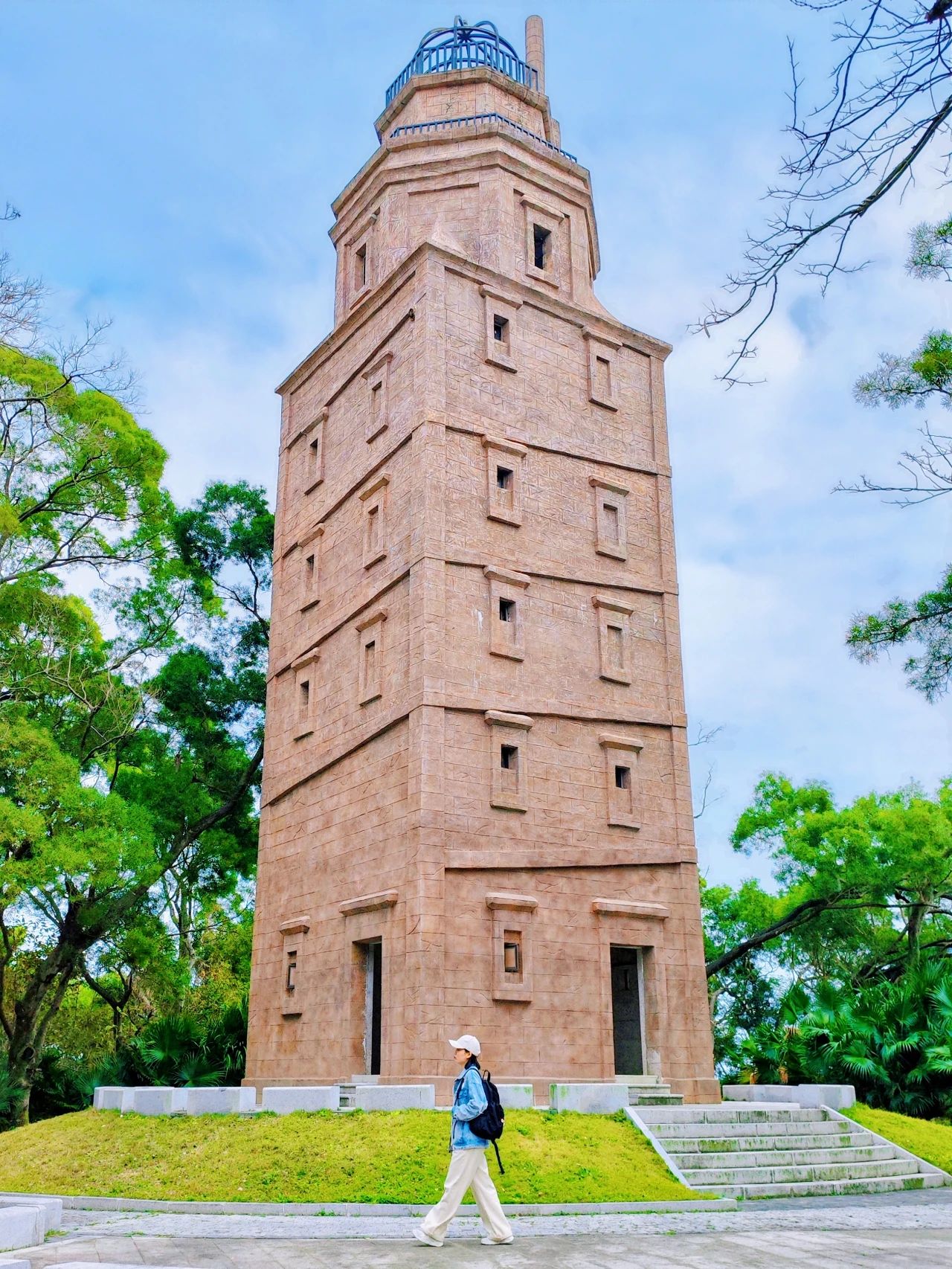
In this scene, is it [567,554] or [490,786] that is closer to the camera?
[490,786]

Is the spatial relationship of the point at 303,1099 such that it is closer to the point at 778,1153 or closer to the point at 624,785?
the point at 778,1153

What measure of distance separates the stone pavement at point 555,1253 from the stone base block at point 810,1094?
236 inches

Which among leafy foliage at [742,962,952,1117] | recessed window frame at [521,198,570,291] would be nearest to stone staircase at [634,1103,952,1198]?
leafy foliage at [742,962,952,1117]

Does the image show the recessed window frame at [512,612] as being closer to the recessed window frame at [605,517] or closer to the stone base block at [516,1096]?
the recessed window frame at [605,517]

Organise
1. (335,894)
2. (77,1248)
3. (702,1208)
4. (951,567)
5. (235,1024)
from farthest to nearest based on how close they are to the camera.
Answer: (235,1024), (335,894), (951,567), (702,1208), (77,1248)

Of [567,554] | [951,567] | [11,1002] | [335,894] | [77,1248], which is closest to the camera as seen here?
[77,1248]

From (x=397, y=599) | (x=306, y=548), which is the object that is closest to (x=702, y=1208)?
(x=397, y=599)

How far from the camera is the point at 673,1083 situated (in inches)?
663

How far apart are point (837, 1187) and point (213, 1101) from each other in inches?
312

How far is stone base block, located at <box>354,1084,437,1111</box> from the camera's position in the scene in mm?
13508

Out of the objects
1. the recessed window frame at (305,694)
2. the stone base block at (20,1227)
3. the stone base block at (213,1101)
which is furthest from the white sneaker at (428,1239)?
the recessed window frame at (305,694)

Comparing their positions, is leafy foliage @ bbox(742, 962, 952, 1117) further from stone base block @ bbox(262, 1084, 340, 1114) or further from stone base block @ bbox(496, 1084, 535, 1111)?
stone base block @ bbox(262, 1084, 340, 1114)

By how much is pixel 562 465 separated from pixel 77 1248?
14.3m

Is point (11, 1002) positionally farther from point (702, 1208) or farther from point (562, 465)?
point (702, 1208)
